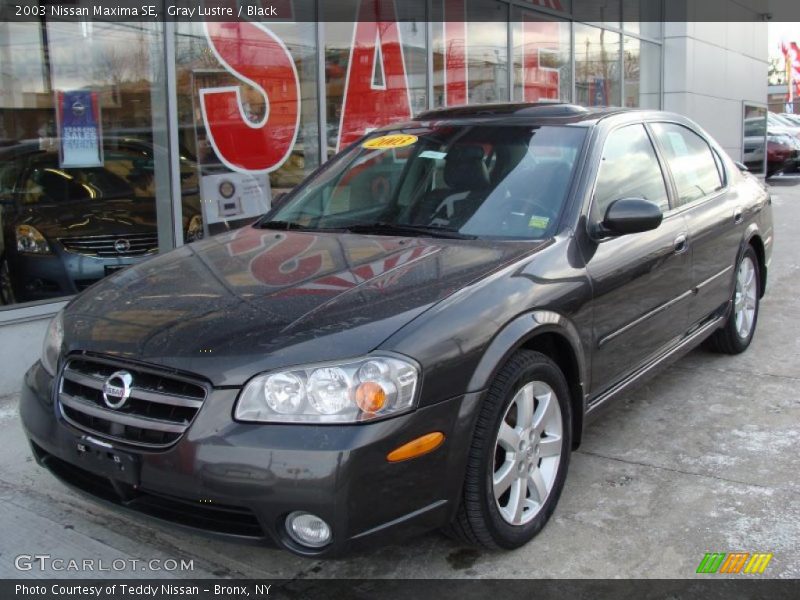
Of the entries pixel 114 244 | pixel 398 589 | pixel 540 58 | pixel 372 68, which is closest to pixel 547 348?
pixel 398 589

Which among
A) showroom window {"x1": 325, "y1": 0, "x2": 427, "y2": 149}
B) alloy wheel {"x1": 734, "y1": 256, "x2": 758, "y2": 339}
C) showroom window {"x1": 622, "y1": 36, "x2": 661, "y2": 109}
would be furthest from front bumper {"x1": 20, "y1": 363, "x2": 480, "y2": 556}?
showroom window {"x1": 622, "y1": 36, "x2": 661, "y2": 109}

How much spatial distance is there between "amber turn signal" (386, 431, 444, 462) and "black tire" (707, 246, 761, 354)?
3.28 meters

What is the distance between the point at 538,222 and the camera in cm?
358

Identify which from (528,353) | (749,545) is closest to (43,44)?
(528,353)

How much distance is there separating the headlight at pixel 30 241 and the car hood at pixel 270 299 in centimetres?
257

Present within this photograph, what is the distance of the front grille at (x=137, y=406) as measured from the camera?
8.60ft

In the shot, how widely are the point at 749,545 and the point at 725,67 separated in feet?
50.5

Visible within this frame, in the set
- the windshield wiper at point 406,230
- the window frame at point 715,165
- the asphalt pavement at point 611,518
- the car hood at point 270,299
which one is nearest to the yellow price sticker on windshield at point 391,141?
the windshield wiper at point 406,230

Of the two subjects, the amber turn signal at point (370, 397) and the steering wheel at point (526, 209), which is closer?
the amber turn signal at point (370, 397)

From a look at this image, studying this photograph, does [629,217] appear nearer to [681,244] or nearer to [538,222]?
[538,222]

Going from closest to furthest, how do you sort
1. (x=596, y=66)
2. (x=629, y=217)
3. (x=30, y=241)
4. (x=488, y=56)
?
(x=629, y=217) < (x=30, y=241) < (x=488, y=56) < (x=596, y=66)

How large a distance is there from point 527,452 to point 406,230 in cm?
116

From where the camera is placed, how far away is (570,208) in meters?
3.60

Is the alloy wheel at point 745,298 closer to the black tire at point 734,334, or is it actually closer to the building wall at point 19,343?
the black tire at point 734,334
